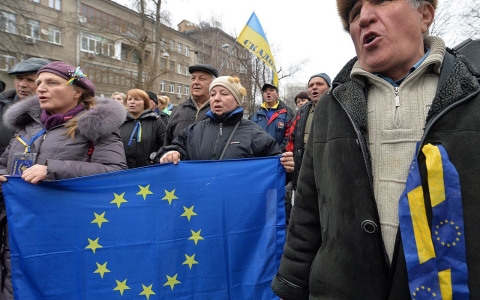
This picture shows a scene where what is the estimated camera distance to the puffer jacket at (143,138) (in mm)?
Answer: 4812

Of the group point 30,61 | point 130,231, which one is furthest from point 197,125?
point 30,61

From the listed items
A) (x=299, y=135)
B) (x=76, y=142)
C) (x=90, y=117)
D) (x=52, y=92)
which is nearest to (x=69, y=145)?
(x=76, y=142)

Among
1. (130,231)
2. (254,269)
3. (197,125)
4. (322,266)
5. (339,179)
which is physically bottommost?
(254,269)

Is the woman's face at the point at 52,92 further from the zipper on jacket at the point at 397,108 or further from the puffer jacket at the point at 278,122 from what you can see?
the puffer jacket at the point at 278,122

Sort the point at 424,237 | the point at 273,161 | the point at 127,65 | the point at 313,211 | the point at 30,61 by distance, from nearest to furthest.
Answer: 1. the point at 424,237
2. the point at 313,211
3. the point at 273,161
4. the point at 30,61
5. the point at 127,65

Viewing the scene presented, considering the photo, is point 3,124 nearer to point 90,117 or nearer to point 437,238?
point 90,117

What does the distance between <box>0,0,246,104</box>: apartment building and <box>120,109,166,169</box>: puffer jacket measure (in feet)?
35.2

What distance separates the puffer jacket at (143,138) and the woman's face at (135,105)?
0.10 metres

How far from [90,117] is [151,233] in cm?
102

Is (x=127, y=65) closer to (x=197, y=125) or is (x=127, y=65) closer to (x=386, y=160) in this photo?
(x=197, y=125)

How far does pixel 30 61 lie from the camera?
3395 millimetres

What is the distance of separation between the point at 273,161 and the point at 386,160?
1791mm

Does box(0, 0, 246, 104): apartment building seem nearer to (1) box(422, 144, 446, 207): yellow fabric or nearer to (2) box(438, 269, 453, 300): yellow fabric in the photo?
(1) box(422, 144, 446, 207): yellow fabric

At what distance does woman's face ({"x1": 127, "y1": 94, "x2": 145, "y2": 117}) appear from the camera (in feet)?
16.4
